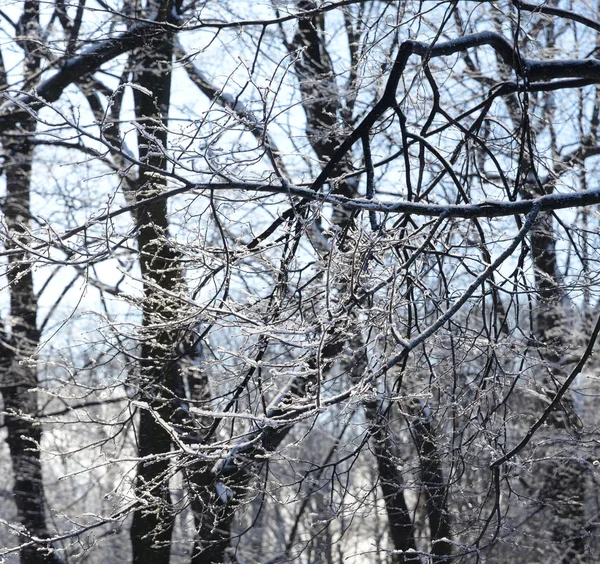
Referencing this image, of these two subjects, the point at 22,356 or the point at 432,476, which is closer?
the point at 432,476

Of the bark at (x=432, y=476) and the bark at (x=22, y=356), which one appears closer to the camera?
the bark at (x=432, y=476)

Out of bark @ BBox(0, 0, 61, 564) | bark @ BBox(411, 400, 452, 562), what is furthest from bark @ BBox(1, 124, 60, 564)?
bark @ BBox(411, 400, 452, 562)

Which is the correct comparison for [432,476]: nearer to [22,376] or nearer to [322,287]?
[322,287]

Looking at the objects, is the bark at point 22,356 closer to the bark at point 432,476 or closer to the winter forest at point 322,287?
the winter forest at point 322,287

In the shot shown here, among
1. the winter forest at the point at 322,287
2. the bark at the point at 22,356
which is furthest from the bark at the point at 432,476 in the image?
the bark at the point at 22,356

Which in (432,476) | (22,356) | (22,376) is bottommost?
(432,476)

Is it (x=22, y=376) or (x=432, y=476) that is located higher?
(x=22, y=376)

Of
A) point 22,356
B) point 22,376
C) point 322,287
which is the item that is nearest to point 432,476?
point 322,287

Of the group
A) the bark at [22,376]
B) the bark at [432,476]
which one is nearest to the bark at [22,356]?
the bark at [22,376]

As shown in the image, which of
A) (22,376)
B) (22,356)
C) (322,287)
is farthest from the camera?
(22,376)

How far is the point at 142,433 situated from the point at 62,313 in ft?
11.5

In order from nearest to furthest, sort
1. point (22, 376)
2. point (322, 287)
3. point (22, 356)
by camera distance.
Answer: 1. point (322, 287)
2. point (22, 356)
3. point (22, 376)

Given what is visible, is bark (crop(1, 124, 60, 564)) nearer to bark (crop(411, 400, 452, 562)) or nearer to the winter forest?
the winter forest

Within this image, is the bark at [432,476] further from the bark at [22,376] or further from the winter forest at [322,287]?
the bark at [22,376]
